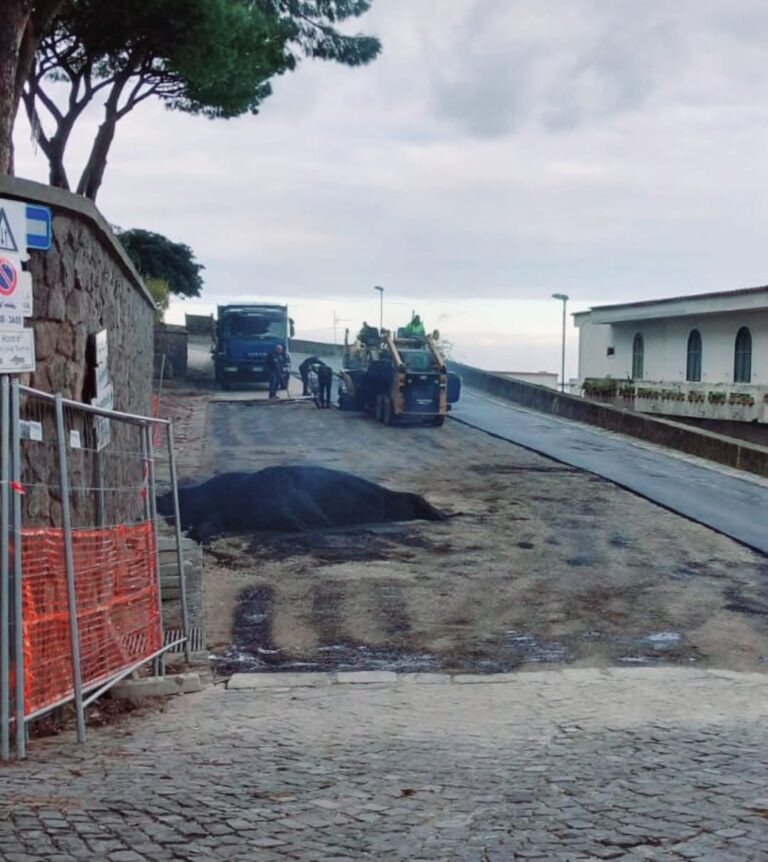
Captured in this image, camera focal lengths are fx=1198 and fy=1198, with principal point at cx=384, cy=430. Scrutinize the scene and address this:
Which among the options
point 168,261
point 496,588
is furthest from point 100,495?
point 168,261

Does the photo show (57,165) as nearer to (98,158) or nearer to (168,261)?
(98,158)

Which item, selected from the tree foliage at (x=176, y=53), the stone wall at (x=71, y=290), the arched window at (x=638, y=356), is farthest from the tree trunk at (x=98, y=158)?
the arched window at (x=638, y=356)

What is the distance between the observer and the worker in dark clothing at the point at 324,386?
122ft

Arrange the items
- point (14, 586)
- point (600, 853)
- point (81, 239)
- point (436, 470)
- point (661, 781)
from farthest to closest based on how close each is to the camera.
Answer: point (436, 470) < point (81, 239) < point (14, 586) < point (661, 781) < point (600, 853)

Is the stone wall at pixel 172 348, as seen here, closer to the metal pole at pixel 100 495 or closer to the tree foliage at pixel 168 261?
the tree foliage at pixel 168 261

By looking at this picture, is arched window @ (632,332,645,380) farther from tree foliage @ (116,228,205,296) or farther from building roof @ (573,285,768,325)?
tree foliage @ (116,228,205,296)

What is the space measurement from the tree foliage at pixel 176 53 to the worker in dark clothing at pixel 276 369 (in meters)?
10.4

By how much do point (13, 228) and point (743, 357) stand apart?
124 ft

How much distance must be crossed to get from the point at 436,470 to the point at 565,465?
3.18 meters

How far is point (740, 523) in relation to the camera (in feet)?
62.8

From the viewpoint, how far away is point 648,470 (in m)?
25.6

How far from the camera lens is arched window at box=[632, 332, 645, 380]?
4975 cm

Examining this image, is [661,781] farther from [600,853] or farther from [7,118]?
[7,118]

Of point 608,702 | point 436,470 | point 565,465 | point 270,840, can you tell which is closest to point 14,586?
point 270,840
